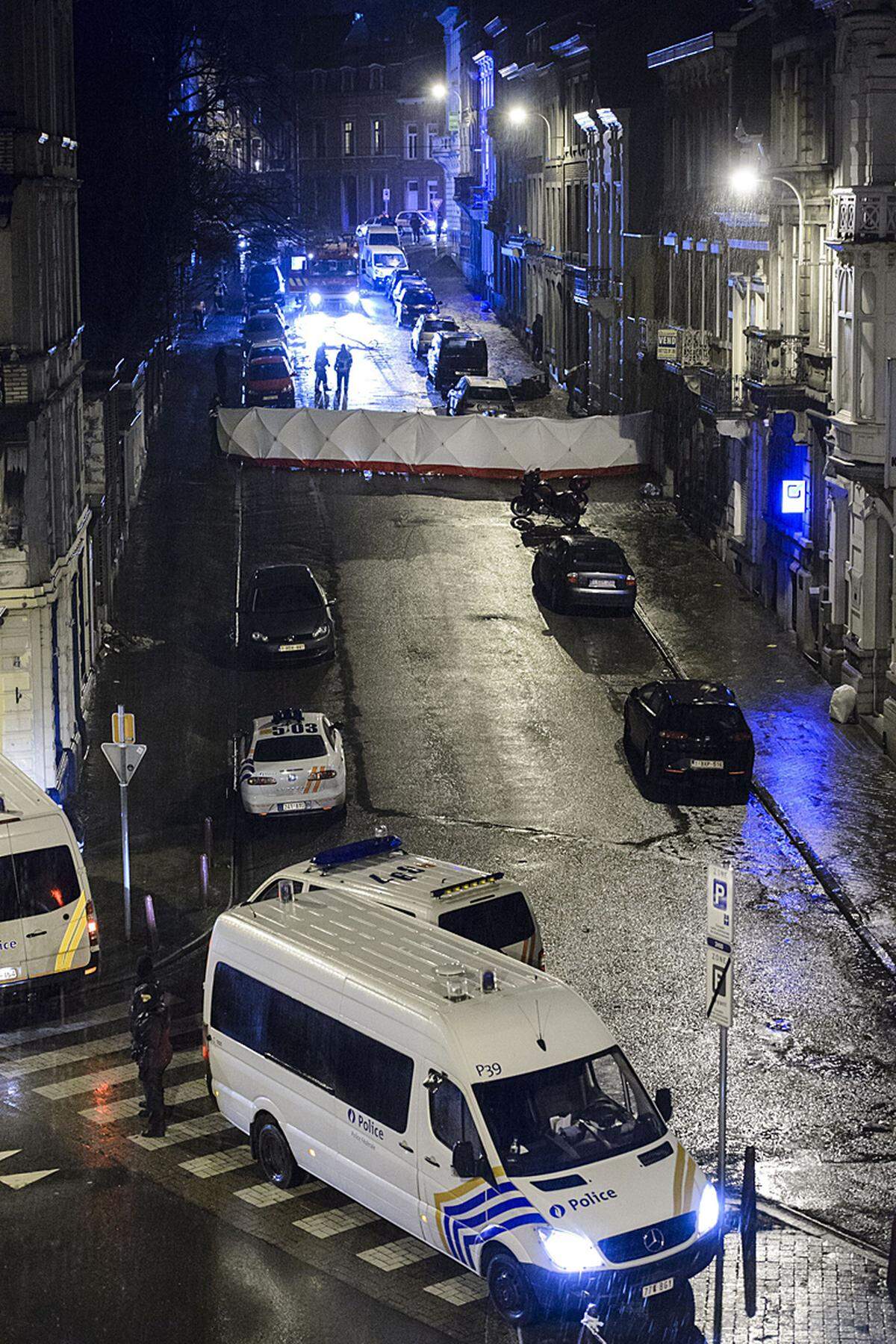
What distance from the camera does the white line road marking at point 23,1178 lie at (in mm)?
15484

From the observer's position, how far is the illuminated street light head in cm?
3697

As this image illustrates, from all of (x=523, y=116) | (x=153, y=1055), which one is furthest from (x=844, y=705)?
(x=523, y=116)

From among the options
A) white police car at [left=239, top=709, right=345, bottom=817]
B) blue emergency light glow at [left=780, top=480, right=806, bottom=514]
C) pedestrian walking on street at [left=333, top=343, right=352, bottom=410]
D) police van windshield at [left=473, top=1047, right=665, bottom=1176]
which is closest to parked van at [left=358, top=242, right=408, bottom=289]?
pedestrian walking on street at [left=333, top=343, right=352, bottom=410]

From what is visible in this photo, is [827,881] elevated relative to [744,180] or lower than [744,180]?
lower

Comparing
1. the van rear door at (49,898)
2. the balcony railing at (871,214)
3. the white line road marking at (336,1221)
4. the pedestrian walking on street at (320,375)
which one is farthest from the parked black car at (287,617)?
A: the pedestrian walking on street at (320,375)

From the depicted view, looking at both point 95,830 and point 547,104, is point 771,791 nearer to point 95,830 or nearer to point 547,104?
point 95,830

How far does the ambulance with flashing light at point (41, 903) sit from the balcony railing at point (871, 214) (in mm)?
15893

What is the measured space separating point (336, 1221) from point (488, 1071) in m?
2.25

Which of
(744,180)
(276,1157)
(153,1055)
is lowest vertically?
(276,1157)

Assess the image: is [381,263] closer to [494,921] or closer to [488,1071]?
[494,921]

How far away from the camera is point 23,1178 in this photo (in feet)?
51.2

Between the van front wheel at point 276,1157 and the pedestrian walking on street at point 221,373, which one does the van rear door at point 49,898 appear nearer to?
the van front wheel at point 276,1157

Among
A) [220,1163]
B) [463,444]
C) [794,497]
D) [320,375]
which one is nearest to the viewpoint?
[220,1163]

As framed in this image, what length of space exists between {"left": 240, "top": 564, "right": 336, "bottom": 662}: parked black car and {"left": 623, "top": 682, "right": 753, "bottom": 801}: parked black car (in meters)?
7.43
